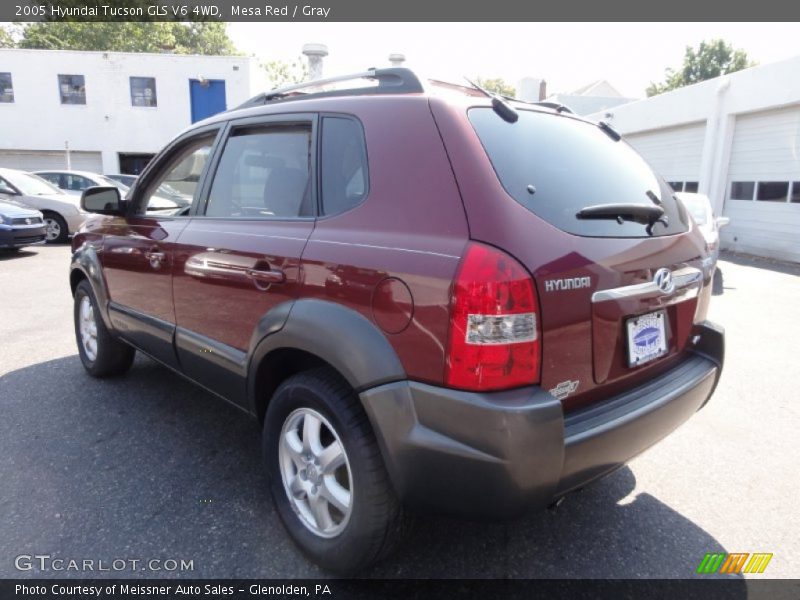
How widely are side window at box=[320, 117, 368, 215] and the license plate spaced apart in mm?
1130

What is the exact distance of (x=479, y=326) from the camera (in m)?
1.65

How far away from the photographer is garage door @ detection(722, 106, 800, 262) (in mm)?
11703

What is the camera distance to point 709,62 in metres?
50.4

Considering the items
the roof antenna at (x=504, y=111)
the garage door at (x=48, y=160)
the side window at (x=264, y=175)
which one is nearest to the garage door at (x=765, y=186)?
the roof antenna at (x=504, y=111)

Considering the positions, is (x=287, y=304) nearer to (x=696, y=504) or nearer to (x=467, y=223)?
(x=467, y=223)

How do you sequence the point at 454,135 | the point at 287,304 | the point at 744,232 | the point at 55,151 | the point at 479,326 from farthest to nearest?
the point at 55,151 < the point at 744,232 < the point at 287,304 < the point at 454,135 < the point at 479,326

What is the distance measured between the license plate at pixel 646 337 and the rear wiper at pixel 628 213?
1.16ft

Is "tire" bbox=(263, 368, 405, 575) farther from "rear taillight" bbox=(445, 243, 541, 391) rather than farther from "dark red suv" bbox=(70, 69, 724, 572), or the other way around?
"rear taillight" bbox=(445, 243, 541, 391)

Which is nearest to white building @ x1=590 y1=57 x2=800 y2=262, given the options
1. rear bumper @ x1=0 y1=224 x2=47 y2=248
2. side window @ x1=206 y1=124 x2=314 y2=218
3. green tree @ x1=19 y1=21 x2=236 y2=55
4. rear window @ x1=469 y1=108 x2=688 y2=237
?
rear window @ x1=469 y1=108 x2=688 y2=237

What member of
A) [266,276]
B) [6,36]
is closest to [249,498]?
[266,276]

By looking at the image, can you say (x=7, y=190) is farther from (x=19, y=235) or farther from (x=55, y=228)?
(x=19, y=235)

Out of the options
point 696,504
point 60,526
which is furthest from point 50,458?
point 696,504

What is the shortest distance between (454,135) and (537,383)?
88 centimetres

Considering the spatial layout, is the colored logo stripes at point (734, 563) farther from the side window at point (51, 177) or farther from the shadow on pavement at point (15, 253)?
the side window at point (51, 177)
